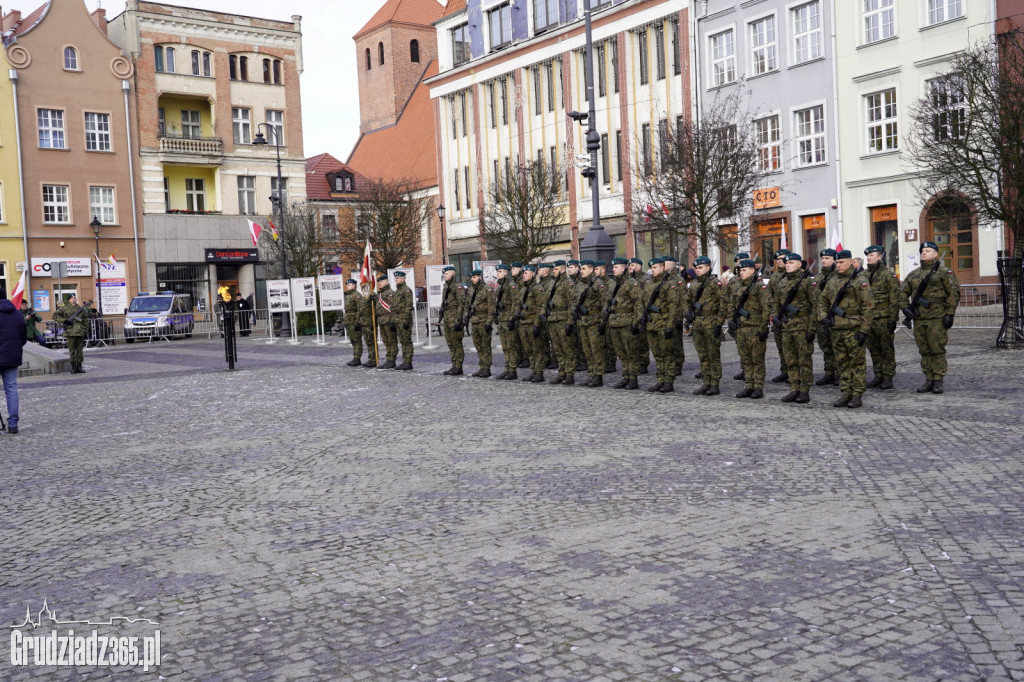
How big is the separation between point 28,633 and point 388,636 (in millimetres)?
1771

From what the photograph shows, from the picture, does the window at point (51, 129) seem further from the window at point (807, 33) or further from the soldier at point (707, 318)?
the soldier at point (707, 318)

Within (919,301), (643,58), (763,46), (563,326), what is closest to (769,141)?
(763,46)

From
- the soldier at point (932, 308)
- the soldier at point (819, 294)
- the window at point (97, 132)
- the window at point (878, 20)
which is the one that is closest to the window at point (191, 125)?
the window at point (97, 132)

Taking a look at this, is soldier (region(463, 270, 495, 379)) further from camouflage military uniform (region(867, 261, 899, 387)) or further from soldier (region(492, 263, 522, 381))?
camouflage military uniform (region(867, 261, 899, 387))

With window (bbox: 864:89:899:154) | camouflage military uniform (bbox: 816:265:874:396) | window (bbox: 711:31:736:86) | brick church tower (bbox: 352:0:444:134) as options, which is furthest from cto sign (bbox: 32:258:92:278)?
camouflage military uniform (bbox: 816:265:874:396)

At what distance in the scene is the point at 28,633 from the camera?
498cm

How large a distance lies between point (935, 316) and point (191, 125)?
45.9 metres

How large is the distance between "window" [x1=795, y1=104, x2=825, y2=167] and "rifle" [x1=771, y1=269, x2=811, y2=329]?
23591 mm

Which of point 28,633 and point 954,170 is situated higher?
point 954,170

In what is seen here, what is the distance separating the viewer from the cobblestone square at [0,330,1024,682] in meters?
4.51

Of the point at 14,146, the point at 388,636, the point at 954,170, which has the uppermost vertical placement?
the point at 14,146

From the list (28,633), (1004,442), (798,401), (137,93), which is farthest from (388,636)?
(137,93)

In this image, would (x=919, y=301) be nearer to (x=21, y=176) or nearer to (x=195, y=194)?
(x=21, y=176)

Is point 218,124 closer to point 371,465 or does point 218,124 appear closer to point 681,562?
point 371,465
